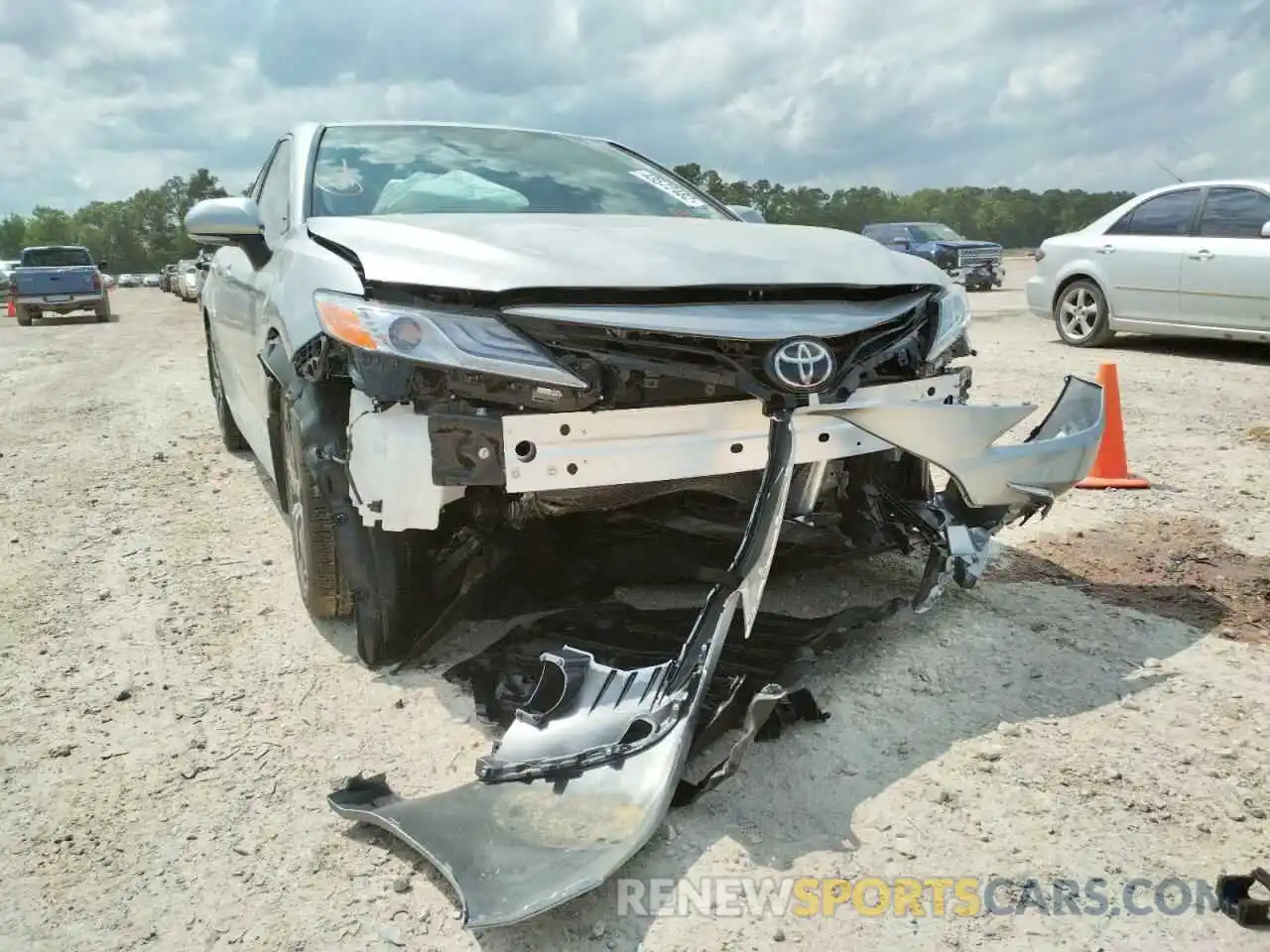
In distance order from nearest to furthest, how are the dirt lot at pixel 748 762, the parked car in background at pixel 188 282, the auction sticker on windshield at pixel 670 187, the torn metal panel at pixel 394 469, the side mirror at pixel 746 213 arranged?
the dirt lot at pixel 748 762 < the torn metal panel at pixel 394 469 < the auction sticker on windshield at pixel 670 187 < the side mirror at pixel 746 213 < the parked car in background at pixel 188 282

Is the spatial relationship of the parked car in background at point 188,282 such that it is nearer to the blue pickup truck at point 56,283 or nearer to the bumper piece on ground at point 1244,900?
the blue pickup truck at point 56,283

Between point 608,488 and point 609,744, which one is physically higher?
point 608,488

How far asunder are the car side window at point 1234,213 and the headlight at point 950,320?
6.74 meters

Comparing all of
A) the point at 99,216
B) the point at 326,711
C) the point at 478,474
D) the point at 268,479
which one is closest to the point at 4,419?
the point at 268,479

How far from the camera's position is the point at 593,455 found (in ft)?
8.68

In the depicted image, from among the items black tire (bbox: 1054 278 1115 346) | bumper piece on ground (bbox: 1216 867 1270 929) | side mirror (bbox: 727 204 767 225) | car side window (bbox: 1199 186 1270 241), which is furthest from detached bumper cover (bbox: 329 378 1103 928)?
black tire (bbox: 1054 278 1115 346)

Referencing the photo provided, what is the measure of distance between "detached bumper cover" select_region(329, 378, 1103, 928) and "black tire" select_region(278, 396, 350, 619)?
82 centimetres

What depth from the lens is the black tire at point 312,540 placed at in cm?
324

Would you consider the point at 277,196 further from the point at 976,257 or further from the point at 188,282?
the point at 188,282

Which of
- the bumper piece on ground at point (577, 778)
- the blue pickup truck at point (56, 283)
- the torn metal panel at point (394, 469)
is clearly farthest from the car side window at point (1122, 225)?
the blue pickup truck at point (56, 283)

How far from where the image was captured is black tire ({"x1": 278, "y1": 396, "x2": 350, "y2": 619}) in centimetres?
324

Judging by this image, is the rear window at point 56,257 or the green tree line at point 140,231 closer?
the rear window at point 56,257

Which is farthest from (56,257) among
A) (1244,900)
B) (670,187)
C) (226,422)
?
(1244,900)

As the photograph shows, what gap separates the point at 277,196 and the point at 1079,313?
329 inches
